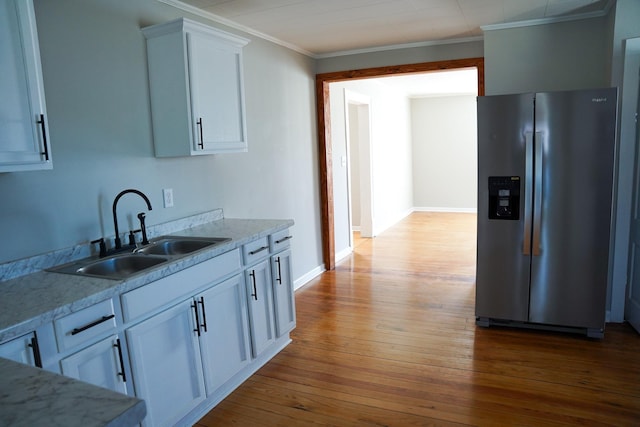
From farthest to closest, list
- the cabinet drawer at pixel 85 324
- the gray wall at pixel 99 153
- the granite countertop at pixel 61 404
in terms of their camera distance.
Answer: the gray wall at pixel 99 153
the cabinet drawer at pixel 85 324
the granite countertop at pixel 61 404

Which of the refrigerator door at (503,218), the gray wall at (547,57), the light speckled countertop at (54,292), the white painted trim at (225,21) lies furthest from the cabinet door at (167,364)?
the gray wall at (547,57)

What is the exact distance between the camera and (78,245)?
2.32m

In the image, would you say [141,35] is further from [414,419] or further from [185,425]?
[414,419]

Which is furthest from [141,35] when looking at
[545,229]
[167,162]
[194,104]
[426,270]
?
[426,270]

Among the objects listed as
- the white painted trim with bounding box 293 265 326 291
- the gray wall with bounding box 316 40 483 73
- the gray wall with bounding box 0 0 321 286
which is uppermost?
the gray wall with bounding box 316 40 483 73

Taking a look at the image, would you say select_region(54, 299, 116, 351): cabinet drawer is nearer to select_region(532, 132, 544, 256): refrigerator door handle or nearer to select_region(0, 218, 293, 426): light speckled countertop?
select_region(0, 218, 293, 426): light speckled countertop

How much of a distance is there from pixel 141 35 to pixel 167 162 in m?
0.79

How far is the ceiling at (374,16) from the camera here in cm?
311

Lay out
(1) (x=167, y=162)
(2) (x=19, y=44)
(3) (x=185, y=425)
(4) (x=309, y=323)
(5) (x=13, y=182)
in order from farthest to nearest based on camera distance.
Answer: (4) (x=309, y=323) < (1) (x=167, y=162) < (3) (x=185, y=425) < (5) (x=13, y=182) < (2) (x=19, y=44)

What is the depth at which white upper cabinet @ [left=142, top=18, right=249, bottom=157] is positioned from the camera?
2.64 metres

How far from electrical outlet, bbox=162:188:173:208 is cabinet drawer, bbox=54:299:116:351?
1181 mm

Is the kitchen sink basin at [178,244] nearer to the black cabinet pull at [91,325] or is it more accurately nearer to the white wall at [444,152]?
the black cabinet pull at [91,325]

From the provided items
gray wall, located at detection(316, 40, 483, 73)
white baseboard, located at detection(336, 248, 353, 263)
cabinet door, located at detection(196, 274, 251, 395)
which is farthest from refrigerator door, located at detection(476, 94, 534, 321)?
white baseboard, located at detection(336, 248, 353, 263)

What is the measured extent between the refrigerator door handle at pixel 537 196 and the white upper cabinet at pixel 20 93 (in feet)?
9.49
